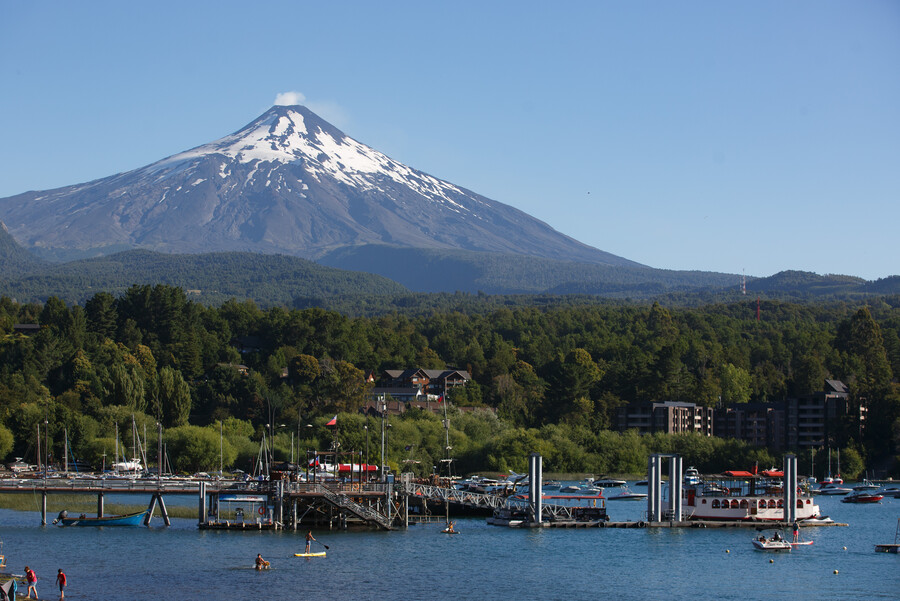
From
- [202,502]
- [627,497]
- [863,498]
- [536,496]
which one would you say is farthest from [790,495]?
[627,497]

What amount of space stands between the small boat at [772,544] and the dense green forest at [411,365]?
1567 inches

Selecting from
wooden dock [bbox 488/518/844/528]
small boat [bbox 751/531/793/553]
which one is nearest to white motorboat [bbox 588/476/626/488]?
wooden dock [bbox 488/518/844/528]

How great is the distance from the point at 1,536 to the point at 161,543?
7.93m

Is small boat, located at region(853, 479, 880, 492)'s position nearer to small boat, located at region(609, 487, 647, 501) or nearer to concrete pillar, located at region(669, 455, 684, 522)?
small boat, located at region(609, 487, 647, 501)

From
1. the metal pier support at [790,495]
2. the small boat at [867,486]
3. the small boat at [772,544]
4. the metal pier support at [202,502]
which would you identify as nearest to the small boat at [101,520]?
the metal pier support at [202,502]

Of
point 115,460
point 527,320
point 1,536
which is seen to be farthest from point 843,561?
point 527,320

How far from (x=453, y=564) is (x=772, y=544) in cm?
1563

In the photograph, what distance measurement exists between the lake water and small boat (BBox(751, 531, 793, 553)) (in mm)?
493

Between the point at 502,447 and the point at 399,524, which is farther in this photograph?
the point at 502,447

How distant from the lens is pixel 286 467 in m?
77.6

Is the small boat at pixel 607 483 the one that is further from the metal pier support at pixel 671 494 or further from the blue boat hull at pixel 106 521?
the blue boat hull at pixel 106 521

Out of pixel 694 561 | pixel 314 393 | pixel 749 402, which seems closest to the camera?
pixel 694 561

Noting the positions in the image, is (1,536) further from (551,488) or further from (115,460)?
(551,488)

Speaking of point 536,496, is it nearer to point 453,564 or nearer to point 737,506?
point 737,506
